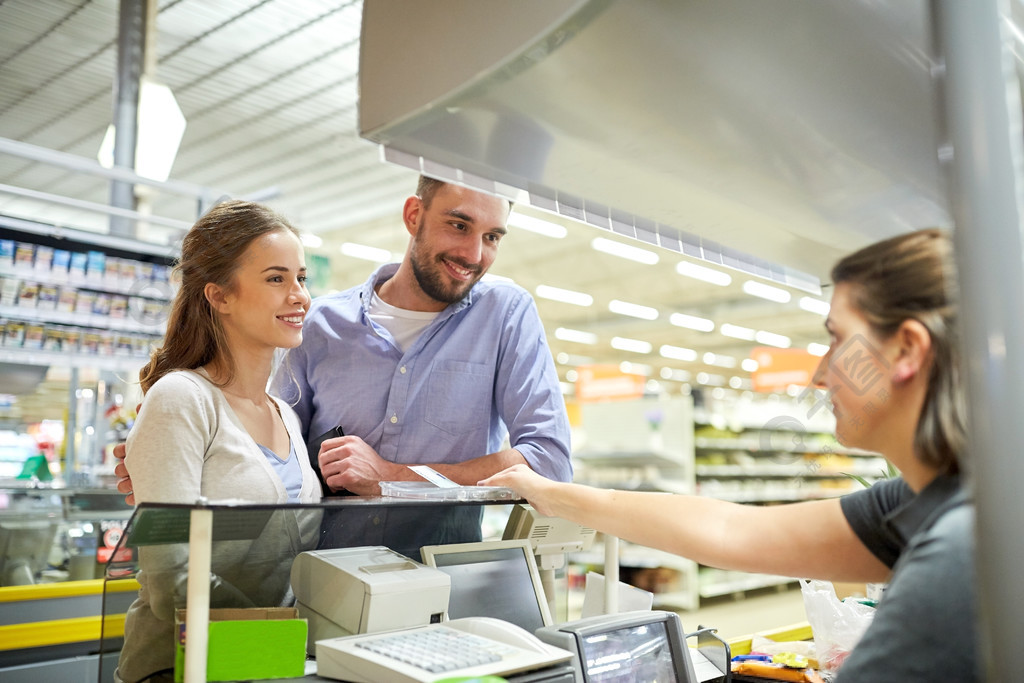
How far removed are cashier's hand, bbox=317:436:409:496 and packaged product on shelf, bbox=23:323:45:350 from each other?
3.32 meters

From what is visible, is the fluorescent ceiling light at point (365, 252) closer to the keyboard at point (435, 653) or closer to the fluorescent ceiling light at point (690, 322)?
the fluorescent ceiling light at point (690, 322)

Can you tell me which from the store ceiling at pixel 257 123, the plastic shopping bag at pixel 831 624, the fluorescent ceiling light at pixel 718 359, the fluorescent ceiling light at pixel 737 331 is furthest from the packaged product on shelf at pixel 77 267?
the fluorescent ceiling light at pixel 718 359

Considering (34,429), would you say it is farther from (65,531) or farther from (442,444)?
(442,444)

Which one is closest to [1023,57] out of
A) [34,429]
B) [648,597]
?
[648,597]

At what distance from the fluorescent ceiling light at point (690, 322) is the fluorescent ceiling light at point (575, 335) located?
6.89ft

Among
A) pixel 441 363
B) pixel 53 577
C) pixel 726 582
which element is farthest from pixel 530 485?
pixel 726 582

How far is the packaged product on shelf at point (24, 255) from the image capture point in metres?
4.30

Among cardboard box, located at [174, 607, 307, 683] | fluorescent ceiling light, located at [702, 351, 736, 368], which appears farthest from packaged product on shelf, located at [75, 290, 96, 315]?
fluorescent ceiling light, located at [702, 351, 736, 368]

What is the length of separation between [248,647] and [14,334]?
3.95m

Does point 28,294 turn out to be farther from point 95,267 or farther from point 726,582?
point 726,582

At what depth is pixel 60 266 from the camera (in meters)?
4.44

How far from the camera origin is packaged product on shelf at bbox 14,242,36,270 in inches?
169

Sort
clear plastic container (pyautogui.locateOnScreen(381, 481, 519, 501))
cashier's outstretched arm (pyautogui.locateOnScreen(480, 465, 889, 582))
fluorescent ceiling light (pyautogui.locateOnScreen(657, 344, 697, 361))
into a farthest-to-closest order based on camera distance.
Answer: fluorescent ceiling light (pyautogui.locateOnScreen(657, 344, 697, 361)) → clear plastic container (pyautogui.locateOnScreen(381, 481, 519, 501)) → cashier's outstretched arm (pyautogui.locateOnScreen(480, 465, 889, 582))

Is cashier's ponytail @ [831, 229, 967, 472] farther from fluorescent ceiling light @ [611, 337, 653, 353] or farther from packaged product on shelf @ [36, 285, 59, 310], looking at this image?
fluorescent ceiling light @ [611, 337, 653, 353]
